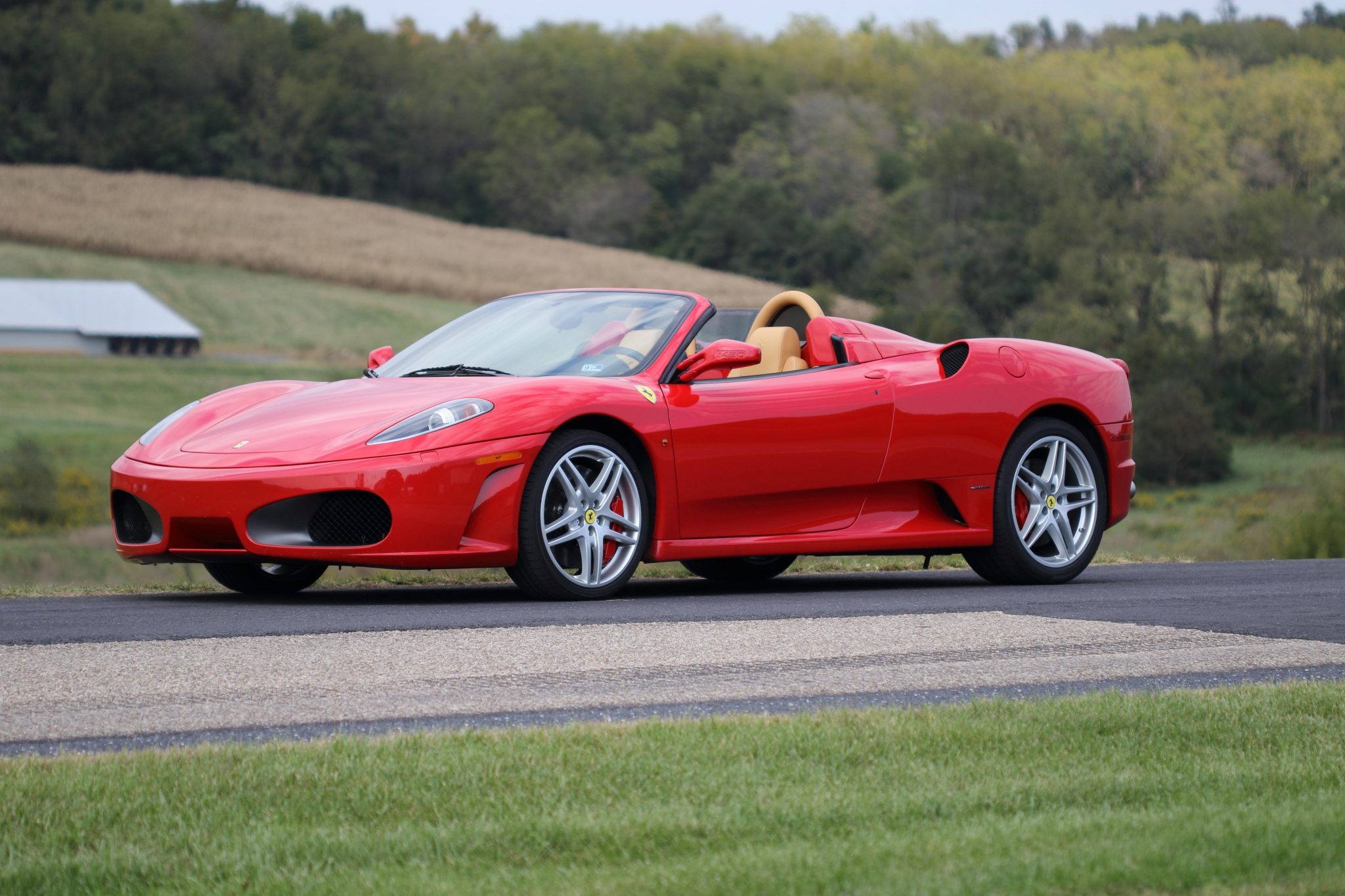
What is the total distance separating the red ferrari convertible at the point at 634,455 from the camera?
6.30m

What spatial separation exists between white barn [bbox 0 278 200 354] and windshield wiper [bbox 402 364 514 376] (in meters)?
47.0

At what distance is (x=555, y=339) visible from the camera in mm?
7402

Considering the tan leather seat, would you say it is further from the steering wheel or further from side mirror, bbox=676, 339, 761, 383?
side mirror, bbox=676, 339, 761, 383

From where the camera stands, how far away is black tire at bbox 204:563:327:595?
7.44 metres

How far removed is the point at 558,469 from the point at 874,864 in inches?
158

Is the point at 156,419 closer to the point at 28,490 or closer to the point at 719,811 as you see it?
the point at 28,490

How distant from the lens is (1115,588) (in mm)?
7668

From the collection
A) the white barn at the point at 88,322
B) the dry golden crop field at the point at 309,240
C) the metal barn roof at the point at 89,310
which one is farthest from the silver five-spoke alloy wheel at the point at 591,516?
the dry golden crop field at the point at 309,240

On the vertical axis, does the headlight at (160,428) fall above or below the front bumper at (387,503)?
above

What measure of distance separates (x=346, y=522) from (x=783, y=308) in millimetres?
2854

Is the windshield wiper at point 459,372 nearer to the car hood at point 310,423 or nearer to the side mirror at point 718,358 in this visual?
the car hood at point 310,423

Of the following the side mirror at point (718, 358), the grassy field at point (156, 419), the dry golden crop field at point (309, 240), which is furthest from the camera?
the dry golden crop field at point (309, 240)

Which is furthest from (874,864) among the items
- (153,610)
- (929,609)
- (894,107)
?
(894,107)

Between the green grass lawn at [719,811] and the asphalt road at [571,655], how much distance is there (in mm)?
475
